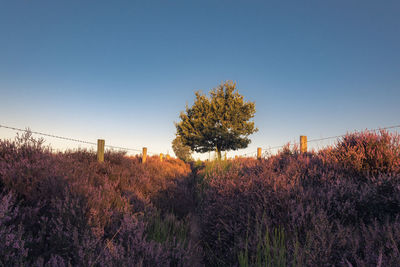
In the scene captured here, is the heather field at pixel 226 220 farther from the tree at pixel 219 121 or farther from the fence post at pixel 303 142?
the tree at pixel 219 121

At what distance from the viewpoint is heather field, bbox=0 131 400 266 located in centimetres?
215

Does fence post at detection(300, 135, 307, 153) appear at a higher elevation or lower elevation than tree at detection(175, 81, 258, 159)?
lower

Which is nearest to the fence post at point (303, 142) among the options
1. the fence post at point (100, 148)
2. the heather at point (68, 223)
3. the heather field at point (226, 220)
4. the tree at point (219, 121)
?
the heather field at point (226, 220)

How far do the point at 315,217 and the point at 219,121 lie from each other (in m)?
22.0

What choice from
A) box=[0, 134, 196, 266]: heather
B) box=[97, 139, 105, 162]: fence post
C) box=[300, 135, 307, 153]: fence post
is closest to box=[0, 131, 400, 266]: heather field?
box=[0, 134, 196, 266]: heather

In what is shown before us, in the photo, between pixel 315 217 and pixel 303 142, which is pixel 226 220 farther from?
pixel 303 142

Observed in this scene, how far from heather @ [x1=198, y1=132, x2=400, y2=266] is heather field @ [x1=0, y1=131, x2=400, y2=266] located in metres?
0.02

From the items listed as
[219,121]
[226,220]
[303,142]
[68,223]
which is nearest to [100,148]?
[68,223]

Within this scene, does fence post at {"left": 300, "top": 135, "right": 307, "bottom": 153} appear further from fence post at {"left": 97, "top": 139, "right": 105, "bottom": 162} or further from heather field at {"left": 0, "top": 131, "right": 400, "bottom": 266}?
fence post at {"left": 97, "top": 139, "right": 105, "bottom": 162}

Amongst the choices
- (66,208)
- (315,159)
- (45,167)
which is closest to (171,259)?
(66,208)

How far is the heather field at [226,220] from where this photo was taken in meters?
2.15

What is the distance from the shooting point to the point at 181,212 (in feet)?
17.5

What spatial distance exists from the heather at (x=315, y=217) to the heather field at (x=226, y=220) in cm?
2

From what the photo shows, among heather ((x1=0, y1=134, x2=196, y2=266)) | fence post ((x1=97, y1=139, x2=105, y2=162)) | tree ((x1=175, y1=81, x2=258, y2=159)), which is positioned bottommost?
heather ((x1=0, y1=134, x2=196, y2=266))
